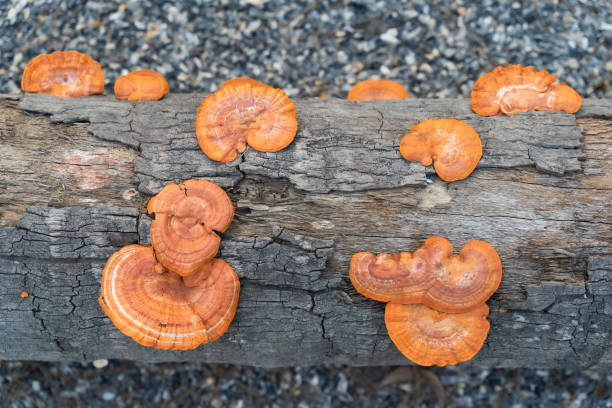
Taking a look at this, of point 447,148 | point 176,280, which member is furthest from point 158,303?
point 447,148

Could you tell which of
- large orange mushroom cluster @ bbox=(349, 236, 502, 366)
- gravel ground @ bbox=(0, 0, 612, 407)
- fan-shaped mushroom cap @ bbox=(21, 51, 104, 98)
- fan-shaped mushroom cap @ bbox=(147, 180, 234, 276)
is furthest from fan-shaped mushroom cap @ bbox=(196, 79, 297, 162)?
gravel ground @ bbox=(0, 0, 612, 407)

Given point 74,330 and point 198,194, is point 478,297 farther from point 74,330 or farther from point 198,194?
point 74,330

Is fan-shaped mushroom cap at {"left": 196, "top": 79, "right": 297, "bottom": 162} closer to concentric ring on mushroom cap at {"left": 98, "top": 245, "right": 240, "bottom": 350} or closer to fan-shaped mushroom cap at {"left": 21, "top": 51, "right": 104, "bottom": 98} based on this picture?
concentric ring on mushroom cap at {"left": 98, "top": 245, "right": 240, "bottom": 350}

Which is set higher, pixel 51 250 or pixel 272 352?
pixel 51 250

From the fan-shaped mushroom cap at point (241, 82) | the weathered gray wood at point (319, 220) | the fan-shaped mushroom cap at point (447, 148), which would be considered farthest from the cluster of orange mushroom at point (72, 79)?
the fan-shaped mushroom cap at point (447, 148)

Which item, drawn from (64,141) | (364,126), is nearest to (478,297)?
(364,126)

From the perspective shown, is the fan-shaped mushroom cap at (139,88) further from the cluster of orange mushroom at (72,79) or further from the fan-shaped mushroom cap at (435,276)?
the fan-shaped mushroom cap at (435,276)

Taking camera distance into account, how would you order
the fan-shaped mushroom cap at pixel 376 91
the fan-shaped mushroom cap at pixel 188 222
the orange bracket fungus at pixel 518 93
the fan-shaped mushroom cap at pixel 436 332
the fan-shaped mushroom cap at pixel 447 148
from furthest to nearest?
the fan-shaped mushroom cap at pixel 376 91 < the orange bracket fungus at pixel 518 93 < the fan-shaped mushroom cap at pixel 447 148 < the fan-shaped mushroom cap at pixel 436 332 < the fan-shaped mushroom cap at pixel 188 222
